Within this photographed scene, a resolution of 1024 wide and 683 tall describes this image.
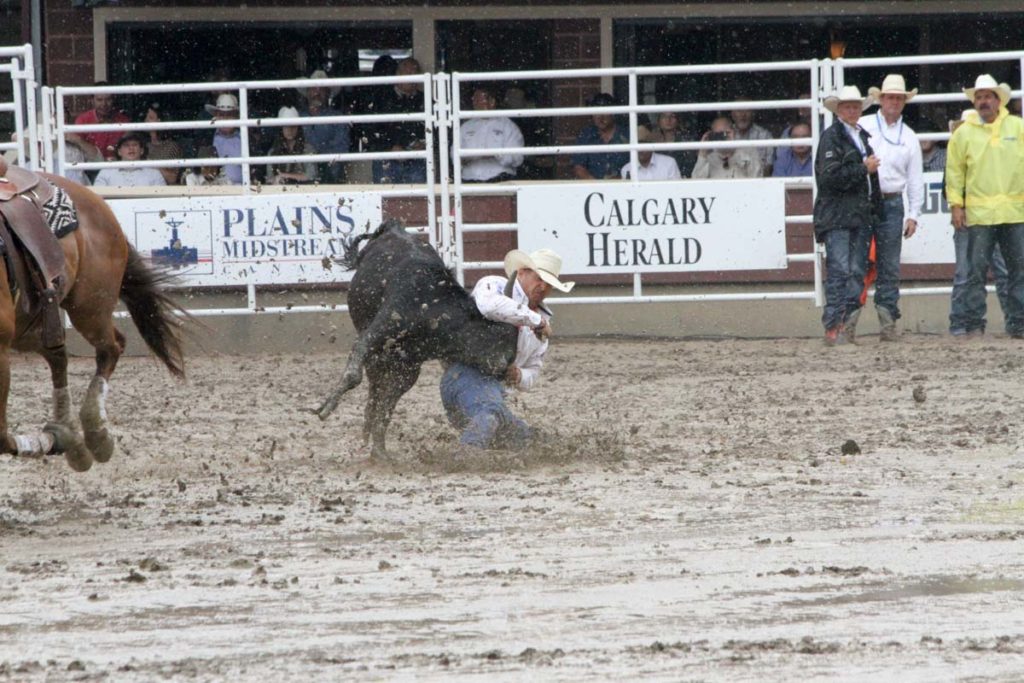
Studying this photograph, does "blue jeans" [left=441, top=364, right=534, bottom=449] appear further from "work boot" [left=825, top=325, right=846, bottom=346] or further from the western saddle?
"work boot" [left=825, top=325, right=846, bottom=346]

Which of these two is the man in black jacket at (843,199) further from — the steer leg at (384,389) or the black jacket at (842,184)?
the steer leg at (384,389)

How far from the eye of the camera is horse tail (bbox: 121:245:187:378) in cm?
809

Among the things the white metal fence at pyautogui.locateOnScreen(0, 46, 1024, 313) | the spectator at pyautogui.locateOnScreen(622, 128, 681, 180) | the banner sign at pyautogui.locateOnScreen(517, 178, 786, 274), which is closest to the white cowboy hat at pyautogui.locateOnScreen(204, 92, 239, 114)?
the white metal fence at pyautogui.locateOnScreen(0, 46, 1024, 313)

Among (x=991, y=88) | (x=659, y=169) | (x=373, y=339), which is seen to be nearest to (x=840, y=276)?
(x=991, y=88)

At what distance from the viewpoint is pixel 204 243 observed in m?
12.9

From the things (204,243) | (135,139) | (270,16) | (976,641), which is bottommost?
(976,641)

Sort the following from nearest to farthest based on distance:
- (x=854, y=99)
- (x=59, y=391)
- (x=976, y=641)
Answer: (x=976, y=641) < (x=59, y=391) < (x=854, y=99)

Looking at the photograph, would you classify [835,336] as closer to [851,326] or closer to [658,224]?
[851,326]

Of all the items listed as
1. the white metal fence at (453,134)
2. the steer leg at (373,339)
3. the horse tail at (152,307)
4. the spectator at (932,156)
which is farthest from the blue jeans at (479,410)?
the spectator at (932,156)

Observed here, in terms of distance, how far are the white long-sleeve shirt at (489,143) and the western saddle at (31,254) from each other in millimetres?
6663

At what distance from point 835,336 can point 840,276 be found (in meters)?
0.45

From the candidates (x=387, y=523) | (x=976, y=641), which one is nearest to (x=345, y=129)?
(x=387, y=523)

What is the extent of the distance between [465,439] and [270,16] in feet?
27.2

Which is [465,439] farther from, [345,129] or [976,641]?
[345,129]
